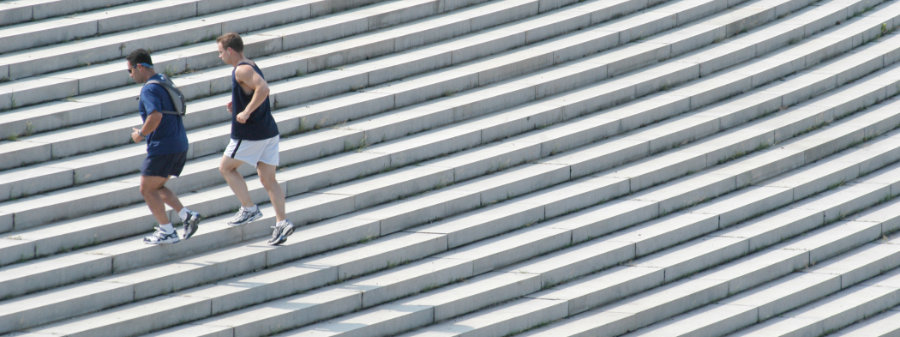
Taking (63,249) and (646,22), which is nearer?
(63,249)

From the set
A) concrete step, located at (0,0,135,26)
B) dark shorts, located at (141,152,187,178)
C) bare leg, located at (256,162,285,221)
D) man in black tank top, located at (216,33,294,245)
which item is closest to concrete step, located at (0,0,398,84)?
concrete step, located at (0,0,135,26)

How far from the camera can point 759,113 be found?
1121cm

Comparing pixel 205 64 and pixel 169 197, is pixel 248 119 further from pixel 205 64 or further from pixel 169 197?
pixel 205 64

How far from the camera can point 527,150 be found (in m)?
10.0

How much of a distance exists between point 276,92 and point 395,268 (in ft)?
7.08

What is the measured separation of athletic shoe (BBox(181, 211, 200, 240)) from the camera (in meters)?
8.06

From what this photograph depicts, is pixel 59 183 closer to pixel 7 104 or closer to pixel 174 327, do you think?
pixel 7 104

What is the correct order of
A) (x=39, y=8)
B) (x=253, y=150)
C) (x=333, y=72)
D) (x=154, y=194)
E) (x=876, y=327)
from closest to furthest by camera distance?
(x=154, y=194), (x=253, y=150), (x=876, y=327), (x=39, y=8), (x=333, y=72)

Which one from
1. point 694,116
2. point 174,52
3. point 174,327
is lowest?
point 174,327

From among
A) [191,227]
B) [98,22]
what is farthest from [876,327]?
[98,22]

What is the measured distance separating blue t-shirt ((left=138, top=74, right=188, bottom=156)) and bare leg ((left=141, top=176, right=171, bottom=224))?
166mm

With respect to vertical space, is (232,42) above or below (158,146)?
above

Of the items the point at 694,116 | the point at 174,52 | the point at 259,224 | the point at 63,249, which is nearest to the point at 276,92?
the point at 174,52

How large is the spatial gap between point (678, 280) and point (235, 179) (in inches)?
129
